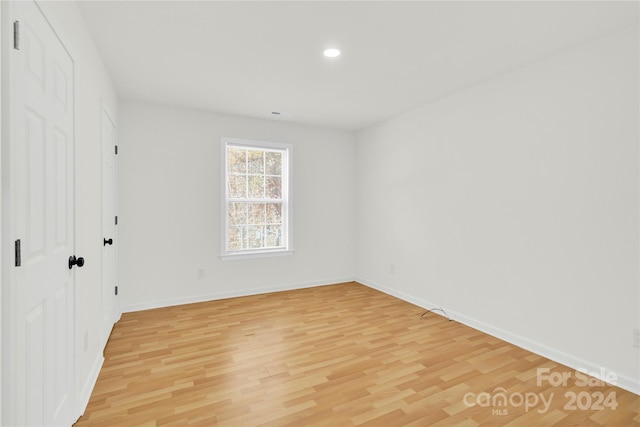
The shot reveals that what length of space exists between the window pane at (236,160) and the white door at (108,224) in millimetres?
1387

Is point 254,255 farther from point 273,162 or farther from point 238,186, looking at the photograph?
point 273,162

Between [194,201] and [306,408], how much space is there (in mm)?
2978

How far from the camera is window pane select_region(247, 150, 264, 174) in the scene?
4539 millimetres

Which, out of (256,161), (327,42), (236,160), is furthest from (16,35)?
(256,161)

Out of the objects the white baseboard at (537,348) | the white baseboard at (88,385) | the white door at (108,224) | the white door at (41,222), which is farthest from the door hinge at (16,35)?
the white baseboard at (537,348)

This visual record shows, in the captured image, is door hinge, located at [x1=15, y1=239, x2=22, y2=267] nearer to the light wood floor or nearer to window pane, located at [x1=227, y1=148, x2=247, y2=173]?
the light wood floor

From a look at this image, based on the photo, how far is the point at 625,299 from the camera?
7.38ft

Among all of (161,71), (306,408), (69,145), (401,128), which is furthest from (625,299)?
(161,71)

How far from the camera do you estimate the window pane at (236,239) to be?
4422 mm

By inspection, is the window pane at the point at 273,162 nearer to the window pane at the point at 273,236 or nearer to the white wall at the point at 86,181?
the window pane at the point at 273,236

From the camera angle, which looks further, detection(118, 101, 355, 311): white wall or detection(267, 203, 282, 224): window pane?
detection(267, 203, 282, 224): window pane

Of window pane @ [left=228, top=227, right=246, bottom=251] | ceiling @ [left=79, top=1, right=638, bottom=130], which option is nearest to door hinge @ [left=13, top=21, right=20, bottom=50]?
ceiling @ [left=79, top=1, right=638, bottom=130]

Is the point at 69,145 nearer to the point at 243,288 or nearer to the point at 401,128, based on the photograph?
the point at 243,288

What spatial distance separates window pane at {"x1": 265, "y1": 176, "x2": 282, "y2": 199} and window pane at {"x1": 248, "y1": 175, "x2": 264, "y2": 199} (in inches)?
3.2
